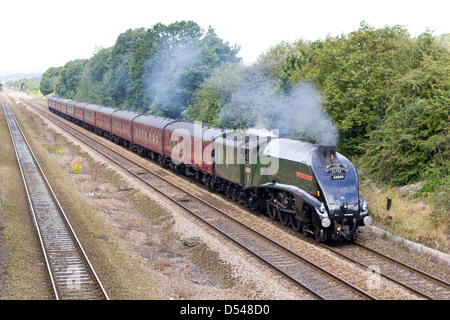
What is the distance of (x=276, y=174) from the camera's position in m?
17.8

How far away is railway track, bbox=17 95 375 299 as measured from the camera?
38.7 feet

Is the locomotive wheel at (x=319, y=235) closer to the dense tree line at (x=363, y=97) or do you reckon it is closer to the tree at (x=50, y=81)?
the dense tree line at (x=363, y=97)

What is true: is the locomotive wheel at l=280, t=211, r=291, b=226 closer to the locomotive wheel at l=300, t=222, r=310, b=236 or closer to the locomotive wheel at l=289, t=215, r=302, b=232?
the locomotive wheel at l=289, t=215, r=302, b=232

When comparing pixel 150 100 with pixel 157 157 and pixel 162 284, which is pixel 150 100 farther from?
pixel 162 284

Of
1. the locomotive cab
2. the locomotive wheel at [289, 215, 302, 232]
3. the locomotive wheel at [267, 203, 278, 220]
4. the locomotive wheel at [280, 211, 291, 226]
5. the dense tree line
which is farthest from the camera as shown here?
the dense tree line

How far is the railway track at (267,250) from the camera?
464 inches

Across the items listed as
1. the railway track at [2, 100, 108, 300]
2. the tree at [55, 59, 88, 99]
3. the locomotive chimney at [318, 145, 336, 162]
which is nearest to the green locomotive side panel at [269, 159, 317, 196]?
the locomotive chimney at [318, 145, 336, 162]

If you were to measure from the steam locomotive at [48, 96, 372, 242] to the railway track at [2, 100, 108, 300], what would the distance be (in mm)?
7565

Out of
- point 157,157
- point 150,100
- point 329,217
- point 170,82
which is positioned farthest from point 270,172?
point 150,100

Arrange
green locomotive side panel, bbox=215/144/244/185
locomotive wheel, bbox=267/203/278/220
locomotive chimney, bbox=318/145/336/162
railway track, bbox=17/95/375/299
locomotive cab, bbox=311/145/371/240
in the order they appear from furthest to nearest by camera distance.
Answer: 1. green locomotive side panel, bbox=215/144/244/185
2. locomotive wheel, bbox=267/203/278/220
3. locomotive chimney, bbox=318/145/336/162
4. locomotive cab, bbox=311/145/371/240
5. railway track, bbox=17/95/375/299

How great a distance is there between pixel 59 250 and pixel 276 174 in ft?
28.3

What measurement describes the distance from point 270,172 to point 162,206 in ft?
19.1

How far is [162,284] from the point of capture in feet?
40.4

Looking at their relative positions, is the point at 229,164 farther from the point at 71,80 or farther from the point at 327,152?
the point at 71,80
